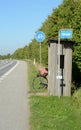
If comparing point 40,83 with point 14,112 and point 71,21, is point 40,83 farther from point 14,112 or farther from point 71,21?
point 14,112

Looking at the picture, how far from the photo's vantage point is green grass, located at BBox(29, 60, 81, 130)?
30.4 feet

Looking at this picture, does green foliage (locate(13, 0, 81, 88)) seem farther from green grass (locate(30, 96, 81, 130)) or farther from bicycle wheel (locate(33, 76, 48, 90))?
green grass (locate(30, 96, 81, 130))

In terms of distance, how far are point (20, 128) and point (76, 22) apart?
9.30 metres

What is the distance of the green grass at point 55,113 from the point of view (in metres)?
9.27

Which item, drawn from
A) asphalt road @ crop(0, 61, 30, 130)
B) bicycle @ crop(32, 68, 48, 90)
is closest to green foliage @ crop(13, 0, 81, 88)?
bicycle @ crop(32, 68, 48, 90)

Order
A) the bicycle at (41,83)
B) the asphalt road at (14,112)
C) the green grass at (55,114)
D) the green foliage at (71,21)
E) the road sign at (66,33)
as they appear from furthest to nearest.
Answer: the bicycle at (41,83) → the green foliage at (71,21) → the road sign at (66,33) → the asphalt road at (14,112) → the green grass at (55,114)

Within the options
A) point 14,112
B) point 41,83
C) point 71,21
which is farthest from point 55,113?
point 71,21

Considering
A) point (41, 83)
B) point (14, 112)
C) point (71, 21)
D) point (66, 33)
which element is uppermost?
point (71, 21)

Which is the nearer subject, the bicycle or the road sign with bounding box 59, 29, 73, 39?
the road sign with bounding box 59, 29, 73, 39

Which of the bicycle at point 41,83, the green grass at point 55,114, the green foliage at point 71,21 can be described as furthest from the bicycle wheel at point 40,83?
the green grass at point 55,114

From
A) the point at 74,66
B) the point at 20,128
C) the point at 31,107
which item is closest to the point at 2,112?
the point at 31,107

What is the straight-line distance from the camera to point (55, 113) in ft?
35.8

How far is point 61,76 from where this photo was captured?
14062 millimetres

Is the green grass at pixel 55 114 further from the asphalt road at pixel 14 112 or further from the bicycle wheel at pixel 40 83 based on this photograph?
the bicycle wheel at pixel 40 83
